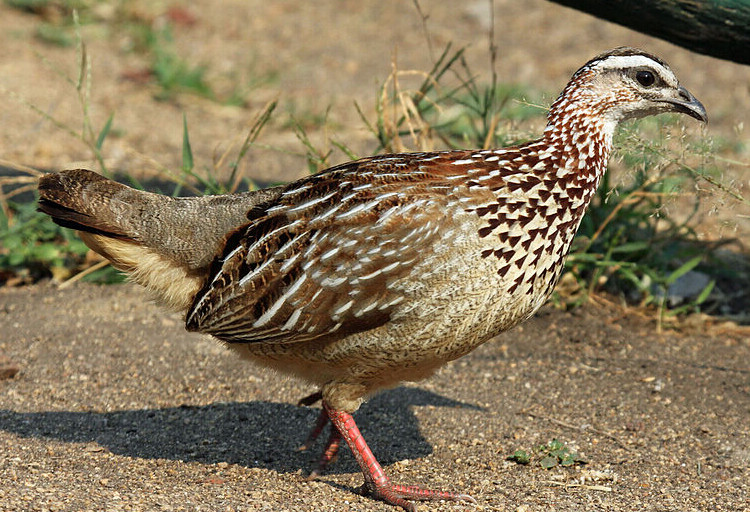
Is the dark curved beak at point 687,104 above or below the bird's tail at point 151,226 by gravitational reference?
above

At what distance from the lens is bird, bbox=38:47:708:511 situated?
3984mm

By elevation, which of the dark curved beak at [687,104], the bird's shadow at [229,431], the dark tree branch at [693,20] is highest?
the dark tree branch at [693,20]

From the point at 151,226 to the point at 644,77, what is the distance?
2.38m

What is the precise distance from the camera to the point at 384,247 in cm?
404

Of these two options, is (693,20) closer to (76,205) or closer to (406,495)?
(406,495)

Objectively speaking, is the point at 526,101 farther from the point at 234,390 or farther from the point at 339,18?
the point at 339,18

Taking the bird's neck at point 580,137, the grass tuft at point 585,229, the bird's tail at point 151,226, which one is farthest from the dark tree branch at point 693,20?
the bird's tail at point 151,226

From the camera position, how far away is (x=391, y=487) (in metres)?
4.18

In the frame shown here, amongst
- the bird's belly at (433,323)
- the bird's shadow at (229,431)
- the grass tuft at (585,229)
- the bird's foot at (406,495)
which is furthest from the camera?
the grass tuft at (585,229)

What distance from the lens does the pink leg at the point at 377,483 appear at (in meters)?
4.15

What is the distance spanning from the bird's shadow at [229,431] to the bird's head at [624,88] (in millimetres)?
1857

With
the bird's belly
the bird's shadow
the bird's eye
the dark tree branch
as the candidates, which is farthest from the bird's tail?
the dark tree branch

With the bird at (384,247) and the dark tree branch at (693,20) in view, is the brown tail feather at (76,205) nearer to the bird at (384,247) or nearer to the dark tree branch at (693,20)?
the bird at (384,247)

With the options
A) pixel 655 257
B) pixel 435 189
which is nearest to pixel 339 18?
pixel 655 257
